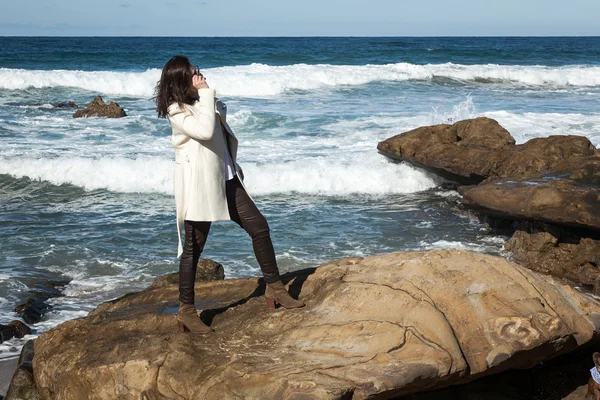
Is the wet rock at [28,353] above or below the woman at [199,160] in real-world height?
below

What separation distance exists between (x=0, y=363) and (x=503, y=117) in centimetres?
1525

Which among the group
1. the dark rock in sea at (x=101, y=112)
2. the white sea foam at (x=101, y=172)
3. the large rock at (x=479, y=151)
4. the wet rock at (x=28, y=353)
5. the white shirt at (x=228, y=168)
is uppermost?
the white shirt at (x=228, y=168)

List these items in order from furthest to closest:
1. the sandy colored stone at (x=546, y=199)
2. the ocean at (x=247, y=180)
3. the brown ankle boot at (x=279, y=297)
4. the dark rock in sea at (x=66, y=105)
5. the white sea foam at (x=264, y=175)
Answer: the dark rock in sea at (x=66, y=105) → the white sea foam at (x=264, y=175) → the ocean at (x=247, y=180) → the sandy colored stone at (x=546, y=199) → the brown ankle boot at (x=279, y=297)

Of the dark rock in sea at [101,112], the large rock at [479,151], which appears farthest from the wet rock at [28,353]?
the dark rock in sea at [101,112]

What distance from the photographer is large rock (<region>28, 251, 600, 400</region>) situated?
392 cm

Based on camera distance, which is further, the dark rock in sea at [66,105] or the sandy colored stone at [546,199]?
the dark rock in sea at [66,105]

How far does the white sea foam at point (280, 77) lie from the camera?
92.2 ft

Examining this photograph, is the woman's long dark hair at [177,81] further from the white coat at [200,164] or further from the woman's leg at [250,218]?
the woman's leg at [250,218]

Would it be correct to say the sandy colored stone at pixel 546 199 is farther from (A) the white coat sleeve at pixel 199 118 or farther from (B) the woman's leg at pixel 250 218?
(A) the white coat sleeve at pixel 199 118

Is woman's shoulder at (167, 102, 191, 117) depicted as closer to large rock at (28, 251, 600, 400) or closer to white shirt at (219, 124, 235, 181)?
white shirt at (219, 124, 235, 181)

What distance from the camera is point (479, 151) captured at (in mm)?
11398

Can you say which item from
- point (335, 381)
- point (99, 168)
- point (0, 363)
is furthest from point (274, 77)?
point (335, 381)

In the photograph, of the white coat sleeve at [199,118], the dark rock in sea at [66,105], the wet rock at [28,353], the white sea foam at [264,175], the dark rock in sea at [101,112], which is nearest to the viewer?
the white coat sleeve at [199,118]

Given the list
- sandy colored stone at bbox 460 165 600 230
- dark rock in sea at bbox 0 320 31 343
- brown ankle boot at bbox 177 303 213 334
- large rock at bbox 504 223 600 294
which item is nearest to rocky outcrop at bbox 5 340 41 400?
brown ankle boot at bbox 177 303 213 334
